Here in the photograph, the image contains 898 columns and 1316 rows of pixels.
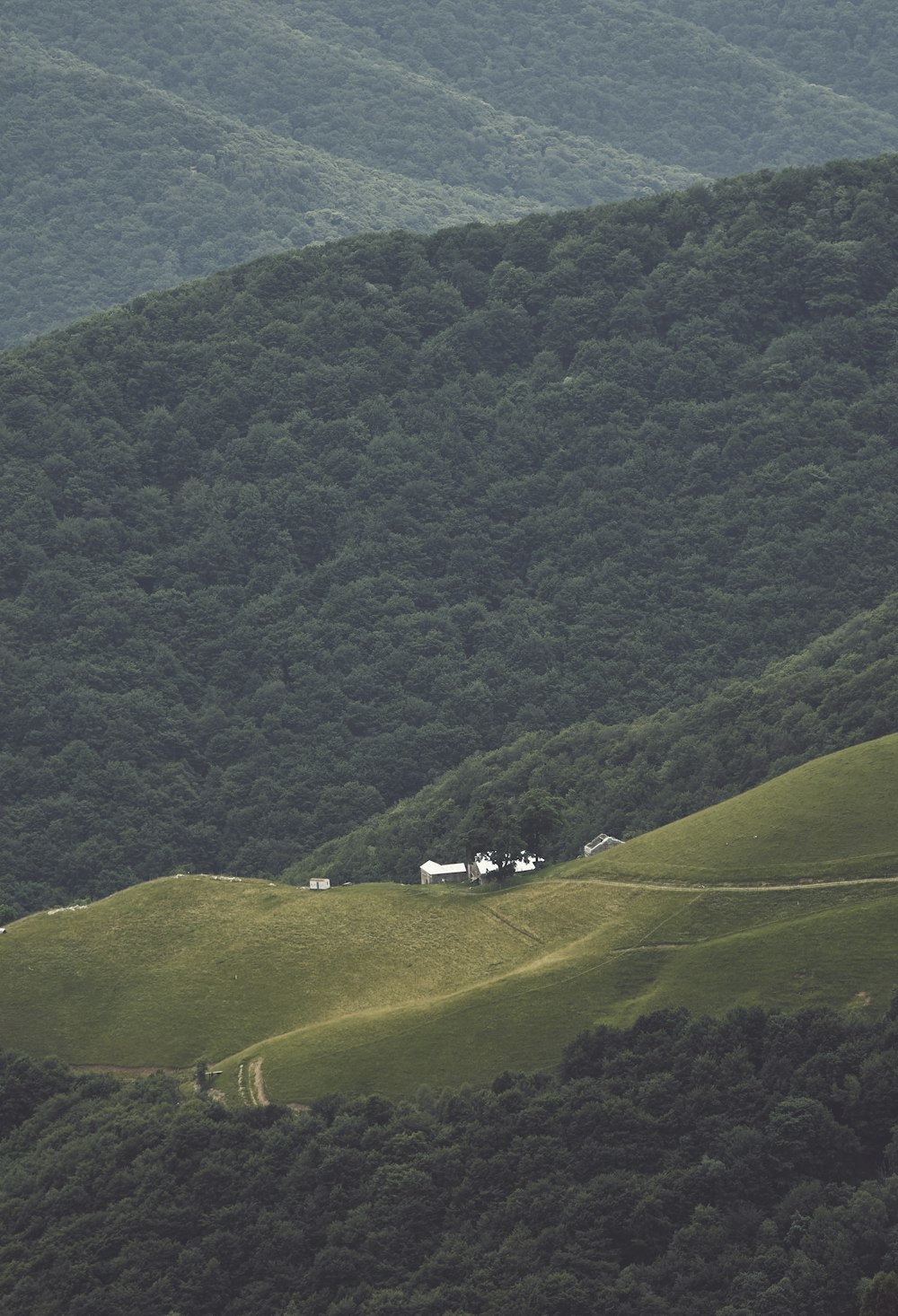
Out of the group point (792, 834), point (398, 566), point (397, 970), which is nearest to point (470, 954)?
point (397, 970)

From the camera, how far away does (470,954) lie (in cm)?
11475

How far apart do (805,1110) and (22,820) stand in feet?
269

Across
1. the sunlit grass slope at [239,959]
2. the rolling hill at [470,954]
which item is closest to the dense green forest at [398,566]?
the sunlit grass slope at [239,959]

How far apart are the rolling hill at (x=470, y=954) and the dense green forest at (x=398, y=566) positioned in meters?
36.1

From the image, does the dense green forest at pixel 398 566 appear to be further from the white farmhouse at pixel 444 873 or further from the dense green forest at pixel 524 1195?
the dense green forest at pixel 524 1195

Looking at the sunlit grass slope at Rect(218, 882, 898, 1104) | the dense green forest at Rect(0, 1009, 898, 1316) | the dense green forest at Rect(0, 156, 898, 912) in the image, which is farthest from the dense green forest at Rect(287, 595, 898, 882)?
the dense green forest at Rect(0, 1009, 898, 1316)

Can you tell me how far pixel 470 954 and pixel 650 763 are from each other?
34.0m

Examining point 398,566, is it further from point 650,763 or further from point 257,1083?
point 257,1083

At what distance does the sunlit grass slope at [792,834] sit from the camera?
112750mm

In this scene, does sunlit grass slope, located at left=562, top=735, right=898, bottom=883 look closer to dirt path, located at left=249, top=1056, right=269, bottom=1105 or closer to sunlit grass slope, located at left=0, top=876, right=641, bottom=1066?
sunlit grass slope, located at left=0, top=876, right=641, bottom=1066

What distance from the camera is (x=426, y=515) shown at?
634 feet

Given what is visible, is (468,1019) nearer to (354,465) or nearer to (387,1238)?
(387,1238)

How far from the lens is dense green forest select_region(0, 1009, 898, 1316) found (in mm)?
86375

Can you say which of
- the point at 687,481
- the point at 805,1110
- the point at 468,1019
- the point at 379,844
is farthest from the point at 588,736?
the point at 805,1110
